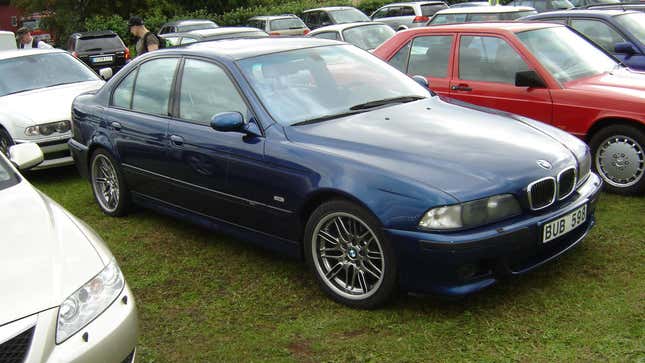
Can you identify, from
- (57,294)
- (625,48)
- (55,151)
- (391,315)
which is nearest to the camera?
(57,294)

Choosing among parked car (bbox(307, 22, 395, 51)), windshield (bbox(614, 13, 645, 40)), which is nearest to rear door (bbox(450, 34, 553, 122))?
windshield (bbox(614, 13, 645, 40))

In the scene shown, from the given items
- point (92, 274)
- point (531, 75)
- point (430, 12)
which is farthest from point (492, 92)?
point (430, 12)

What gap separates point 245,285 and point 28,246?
1.82 meters

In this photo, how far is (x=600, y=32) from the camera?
845 cm

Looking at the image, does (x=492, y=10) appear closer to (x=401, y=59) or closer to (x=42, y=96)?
(x=401, y=59)

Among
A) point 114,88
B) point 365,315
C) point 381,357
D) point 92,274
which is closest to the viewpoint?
point 92,274

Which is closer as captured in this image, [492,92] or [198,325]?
[198,325]

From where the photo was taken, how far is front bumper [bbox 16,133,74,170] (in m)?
7.93

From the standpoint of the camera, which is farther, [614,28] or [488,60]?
[614,28]

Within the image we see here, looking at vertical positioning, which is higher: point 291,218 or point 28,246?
point 28,246

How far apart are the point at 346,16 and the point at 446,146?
65.3 feet

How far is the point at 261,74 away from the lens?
16.0ft

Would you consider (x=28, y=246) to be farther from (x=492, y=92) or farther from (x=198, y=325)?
(x=492, y=92)

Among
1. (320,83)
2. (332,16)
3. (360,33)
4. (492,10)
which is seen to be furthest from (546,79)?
(332,16)
